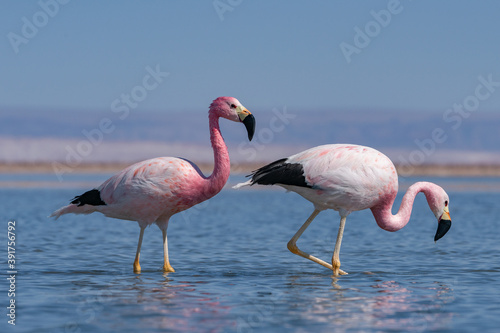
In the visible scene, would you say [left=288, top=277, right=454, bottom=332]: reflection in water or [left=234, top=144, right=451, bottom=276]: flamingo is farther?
[left=234, top=144, right=451, bottom=276]: flamingo

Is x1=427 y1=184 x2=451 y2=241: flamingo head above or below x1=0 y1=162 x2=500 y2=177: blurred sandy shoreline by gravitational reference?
below

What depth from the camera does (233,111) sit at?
10016 mm

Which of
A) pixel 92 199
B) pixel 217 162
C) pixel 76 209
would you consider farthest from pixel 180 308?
pixel 76 209

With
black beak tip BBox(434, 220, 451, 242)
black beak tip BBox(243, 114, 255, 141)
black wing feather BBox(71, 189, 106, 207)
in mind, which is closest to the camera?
black beak tip BBox(243, 114, 255, 141)

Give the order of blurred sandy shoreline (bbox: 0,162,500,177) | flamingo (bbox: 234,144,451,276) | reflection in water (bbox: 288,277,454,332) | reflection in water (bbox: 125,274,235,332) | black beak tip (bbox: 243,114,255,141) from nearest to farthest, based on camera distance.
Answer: reflection in water (bbox: 125,274,235,332), reflection in water (bbox: 288,277,454,332), black beak tip (bbox: 243,114,255,141), flamingo (bbox: 234,144,451,276), blurred sandy shoreline (bbox: 0,162,500,177)

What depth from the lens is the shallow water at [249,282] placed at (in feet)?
23.9

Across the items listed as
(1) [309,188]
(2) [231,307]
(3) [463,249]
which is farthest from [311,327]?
(3) [463,249]

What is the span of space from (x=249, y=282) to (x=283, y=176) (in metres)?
1.44

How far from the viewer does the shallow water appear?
23.9 ft

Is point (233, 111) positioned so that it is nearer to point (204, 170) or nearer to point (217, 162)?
point (217, 162)

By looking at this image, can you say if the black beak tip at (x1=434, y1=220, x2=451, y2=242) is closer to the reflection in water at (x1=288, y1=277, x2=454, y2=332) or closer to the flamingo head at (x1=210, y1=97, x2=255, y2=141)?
the reflection in water at (x1=288, y1=277, x2=454, y2=332)

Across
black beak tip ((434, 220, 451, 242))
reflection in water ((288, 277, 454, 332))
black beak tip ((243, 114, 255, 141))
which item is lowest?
reflection in water ((288, 277, 454, 332))

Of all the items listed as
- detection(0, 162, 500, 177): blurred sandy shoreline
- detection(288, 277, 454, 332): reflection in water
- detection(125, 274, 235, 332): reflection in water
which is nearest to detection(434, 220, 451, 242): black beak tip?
detection(288, 277, 454, 332): reflection in water

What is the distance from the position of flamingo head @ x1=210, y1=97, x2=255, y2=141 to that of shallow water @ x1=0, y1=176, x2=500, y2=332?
1969 mm
